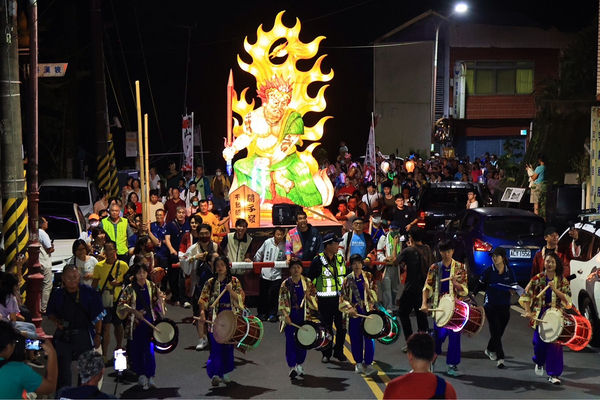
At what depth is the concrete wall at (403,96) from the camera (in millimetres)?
48562

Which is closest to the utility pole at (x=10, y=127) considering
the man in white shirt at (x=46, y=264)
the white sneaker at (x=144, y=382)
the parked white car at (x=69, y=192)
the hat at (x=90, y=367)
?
the man in white shirt at (x=46, y=264)

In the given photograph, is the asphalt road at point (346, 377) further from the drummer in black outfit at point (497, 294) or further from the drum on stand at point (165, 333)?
the drum on stand at point (165, 333)

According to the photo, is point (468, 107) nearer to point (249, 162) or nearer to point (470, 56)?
point (470, 56)

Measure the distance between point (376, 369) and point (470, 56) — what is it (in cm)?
3660

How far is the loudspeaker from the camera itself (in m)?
19.8

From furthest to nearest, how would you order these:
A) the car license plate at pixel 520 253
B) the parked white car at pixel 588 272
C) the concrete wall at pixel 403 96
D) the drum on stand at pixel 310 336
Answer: the concrete wall at pixel 403 96 < the car license plate at pixel 520 253 < the parked white car at pixel 588 272 < the drum on stand at pixel 310 336

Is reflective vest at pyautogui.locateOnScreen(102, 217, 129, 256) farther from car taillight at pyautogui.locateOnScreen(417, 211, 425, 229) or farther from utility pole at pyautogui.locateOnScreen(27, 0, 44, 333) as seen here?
car taillight at pyautogui.locateOnScreen(417, 211, 425, 229)

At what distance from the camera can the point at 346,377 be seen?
471 inches

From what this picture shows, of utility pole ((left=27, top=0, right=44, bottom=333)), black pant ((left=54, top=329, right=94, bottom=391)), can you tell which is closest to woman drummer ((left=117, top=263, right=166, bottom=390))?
black pant ((left=54, top=329, right=94, bottom=391))

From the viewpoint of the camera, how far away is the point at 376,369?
12.3 m

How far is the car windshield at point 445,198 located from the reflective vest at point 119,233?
9.60m

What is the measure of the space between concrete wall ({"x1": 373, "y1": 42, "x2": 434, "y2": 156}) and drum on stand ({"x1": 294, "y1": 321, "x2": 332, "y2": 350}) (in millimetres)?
37831

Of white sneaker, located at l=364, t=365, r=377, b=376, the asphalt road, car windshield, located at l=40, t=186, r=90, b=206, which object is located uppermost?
car windshield, located at l=40, t=186, r=90, b=206

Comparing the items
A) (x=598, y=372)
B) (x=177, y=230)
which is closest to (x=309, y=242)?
(x=177, y=230)
